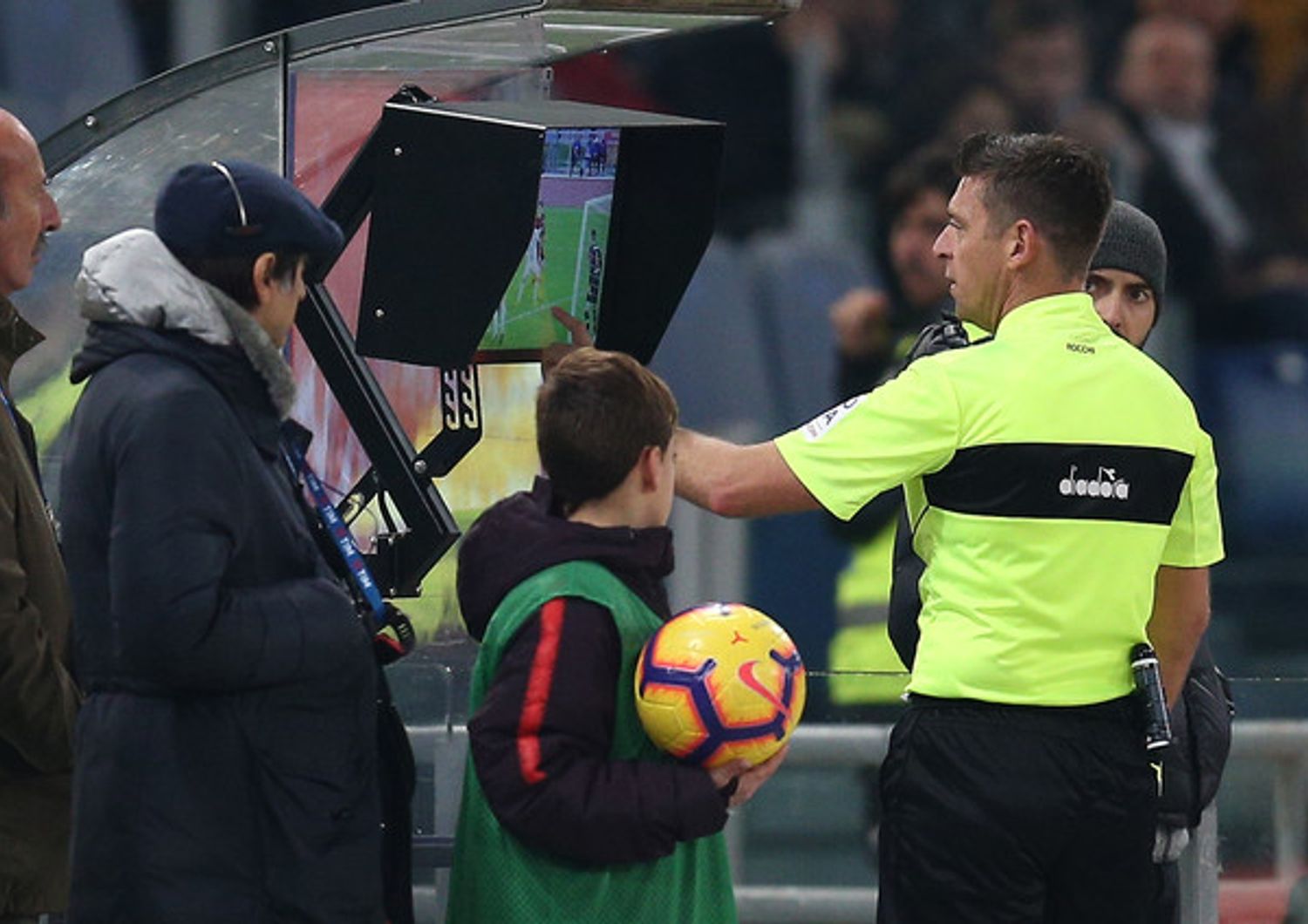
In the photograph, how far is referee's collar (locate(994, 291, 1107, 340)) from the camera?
3.57m

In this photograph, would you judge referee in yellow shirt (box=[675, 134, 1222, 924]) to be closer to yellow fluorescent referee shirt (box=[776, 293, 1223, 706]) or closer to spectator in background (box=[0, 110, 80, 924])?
yellow fluorescent referee shirt (box=[776, 293, 1223, 706])

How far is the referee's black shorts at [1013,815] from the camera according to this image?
347cm

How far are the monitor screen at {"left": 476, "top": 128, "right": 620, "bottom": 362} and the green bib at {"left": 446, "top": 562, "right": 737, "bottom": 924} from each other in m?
0.80

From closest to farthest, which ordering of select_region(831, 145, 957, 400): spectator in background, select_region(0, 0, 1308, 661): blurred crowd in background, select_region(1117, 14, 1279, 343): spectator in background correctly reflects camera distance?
select_region(831, 145, 957, 400): spectator in background < select_region(0, 0, 1308, 661): blurred crowd in background < select_region(1117, 14, 1279, 343): spectator in background

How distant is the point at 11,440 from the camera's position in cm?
355

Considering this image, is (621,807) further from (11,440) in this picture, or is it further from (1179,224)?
(1179,224)

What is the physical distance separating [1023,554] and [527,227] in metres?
0.84

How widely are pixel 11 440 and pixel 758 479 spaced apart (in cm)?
104

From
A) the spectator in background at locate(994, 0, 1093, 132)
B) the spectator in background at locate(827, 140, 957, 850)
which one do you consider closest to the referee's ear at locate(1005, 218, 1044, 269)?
the spectator in background at locate(827, 140, 957, 850)

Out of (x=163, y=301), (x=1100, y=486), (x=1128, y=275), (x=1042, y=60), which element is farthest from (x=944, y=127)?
(x=163, y=301)

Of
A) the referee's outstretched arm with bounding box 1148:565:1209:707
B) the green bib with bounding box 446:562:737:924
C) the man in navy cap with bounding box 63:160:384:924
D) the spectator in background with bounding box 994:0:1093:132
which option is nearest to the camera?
the man in navy cap with bounding box 63:160:384:924

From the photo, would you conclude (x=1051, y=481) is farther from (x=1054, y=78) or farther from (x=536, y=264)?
(x=1054, y=78)

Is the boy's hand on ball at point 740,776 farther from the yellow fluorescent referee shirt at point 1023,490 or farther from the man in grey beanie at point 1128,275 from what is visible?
the man in grey beanie at point 1128,275

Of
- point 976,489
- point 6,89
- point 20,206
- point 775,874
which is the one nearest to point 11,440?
point 20,206
